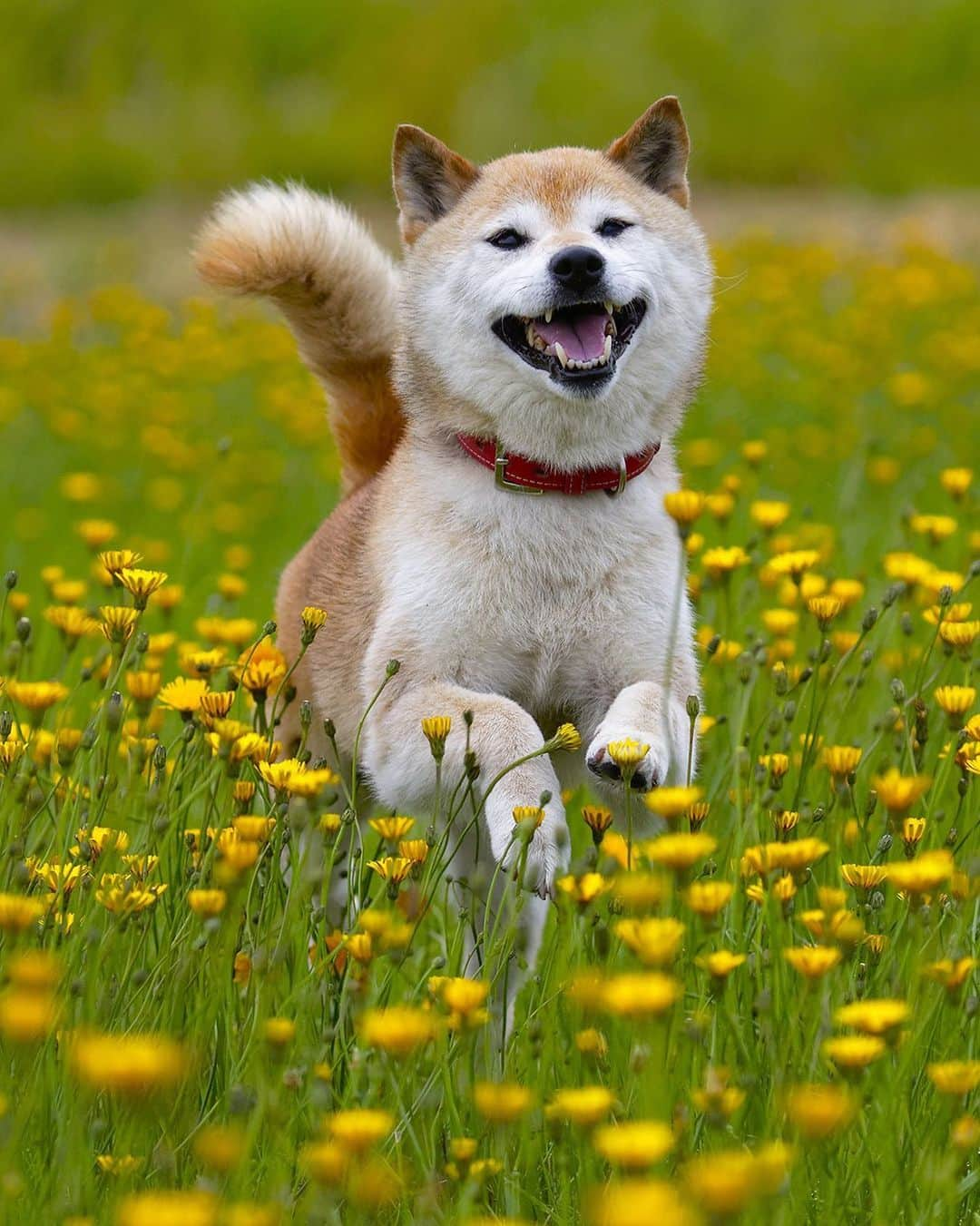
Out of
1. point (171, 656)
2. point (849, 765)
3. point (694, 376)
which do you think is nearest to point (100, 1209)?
point (849, 765)

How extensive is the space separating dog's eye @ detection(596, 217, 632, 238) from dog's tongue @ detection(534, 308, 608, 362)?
21cm

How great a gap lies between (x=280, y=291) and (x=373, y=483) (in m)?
0.53

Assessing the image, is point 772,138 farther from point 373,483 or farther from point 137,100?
point 373,483

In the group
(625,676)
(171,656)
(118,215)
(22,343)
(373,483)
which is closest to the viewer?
(625,676)

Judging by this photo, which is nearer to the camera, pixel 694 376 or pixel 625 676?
pixel 625 676

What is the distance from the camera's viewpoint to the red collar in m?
3.42

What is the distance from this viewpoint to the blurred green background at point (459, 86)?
1405 centimetres

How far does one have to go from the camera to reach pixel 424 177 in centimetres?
384

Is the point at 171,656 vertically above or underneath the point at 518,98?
above

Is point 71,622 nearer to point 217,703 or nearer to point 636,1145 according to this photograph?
point 217,703

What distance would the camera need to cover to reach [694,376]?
3.64 metres

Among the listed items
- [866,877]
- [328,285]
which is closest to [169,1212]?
[866,877]

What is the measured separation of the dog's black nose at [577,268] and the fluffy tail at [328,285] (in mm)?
932

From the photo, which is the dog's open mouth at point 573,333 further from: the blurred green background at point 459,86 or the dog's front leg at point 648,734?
the blurred green background at point 459,86
